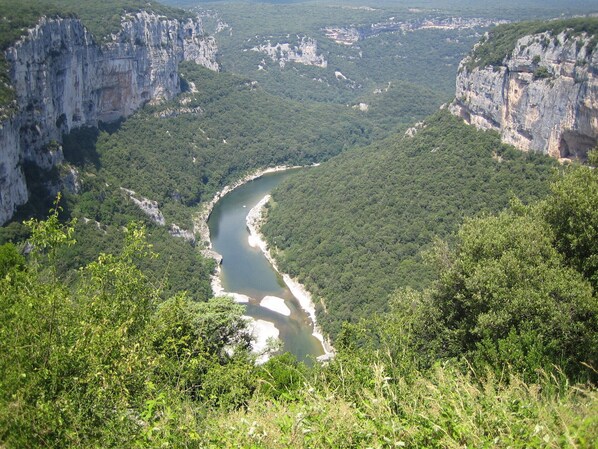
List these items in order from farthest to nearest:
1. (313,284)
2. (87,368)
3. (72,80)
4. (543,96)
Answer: (72,80) → (313,284) → (543,96) → (87,368)

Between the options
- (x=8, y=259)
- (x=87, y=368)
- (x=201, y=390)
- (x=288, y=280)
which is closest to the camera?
(x=87, y=368)

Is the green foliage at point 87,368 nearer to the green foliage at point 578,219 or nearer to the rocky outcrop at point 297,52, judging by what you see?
the green foliage at point 578,219

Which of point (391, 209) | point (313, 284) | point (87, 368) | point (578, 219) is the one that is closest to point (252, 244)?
point (313, 284)

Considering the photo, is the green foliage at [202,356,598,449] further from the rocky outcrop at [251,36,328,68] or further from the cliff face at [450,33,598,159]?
the rocky outcrop at [251,36,328,68]

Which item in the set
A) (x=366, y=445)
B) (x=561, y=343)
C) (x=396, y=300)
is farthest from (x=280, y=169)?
(x=366, y=445)

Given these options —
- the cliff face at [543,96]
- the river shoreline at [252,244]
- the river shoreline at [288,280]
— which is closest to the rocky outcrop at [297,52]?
the river shoreline at [252,244]

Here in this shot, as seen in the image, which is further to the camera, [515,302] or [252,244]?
[252,244]

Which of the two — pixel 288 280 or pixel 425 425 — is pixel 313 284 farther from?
pixel 425 425
